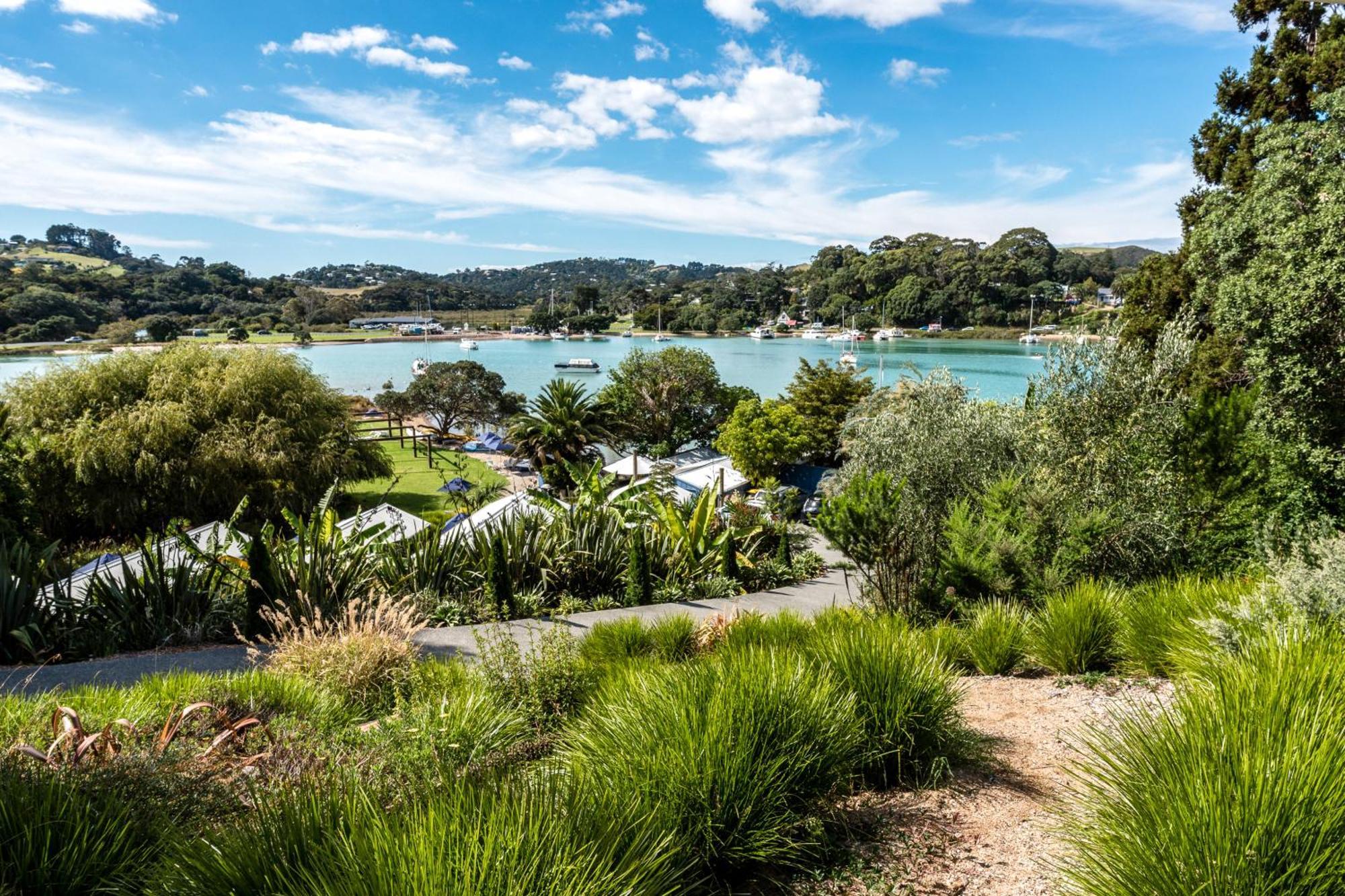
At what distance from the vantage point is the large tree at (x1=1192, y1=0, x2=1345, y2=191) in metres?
14.9

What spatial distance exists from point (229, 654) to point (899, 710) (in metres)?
6.79

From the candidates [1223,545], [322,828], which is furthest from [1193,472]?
[322,828]

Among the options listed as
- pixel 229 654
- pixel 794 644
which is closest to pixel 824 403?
pixel 229 654

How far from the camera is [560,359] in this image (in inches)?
4402

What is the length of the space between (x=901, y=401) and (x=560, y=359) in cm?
9775

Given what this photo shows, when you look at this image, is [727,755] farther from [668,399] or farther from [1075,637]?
[668,399]

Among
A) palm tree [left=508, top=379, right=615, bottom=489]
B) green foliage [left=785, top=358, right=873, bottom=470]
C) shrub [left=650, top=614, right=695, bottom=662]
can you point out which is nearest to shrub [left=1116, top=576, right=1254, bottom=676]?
shrub [left=650, top=614, right=695, bottom=662]

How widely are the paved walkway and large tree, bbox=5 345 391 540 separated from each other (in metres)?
13.5

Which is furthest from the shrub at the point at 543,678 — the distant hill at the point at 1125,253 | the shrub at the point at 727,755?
the distant hill at the point at 1125,253

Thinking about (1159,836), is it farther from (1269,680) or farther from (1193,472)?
(1193,472)

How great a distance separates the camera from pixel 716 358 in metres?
102

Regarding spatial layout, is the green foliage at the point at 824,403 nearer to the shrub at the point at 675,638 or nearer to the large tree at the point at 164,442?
the large tree at the point at 164,442

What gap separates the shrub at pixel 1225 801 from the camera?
2.12 m

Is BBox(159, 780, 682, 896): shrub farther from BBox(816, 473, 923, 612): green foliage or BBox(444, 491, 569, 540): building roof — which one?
BBox(444, 491, 569, 540): building roof
